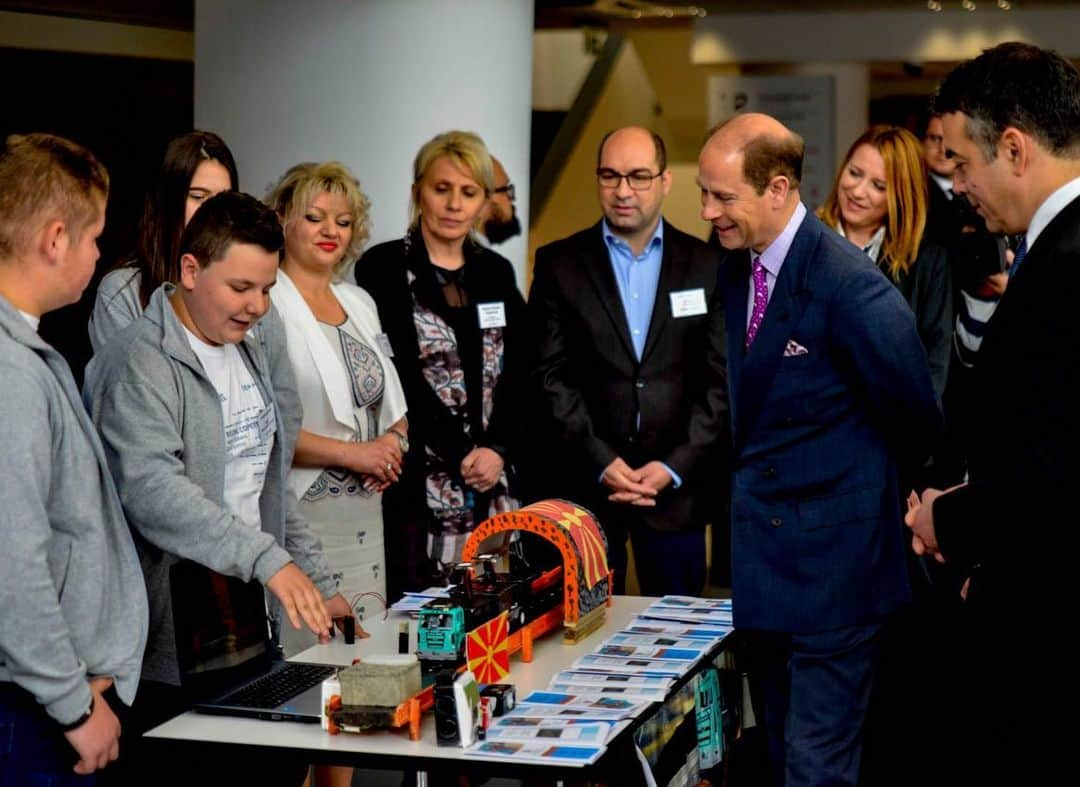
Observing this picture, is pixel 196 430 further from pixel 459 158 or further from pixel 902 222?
pixel 902 222

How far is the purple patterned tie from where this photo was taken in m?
3.34

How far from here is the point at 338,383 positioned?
13.5ft

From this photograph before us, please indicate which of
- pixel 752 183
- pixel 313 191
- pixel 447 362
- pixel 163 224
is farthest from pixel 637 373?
pixel 163 224

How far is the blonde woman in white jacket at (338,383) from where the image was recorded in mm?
4035

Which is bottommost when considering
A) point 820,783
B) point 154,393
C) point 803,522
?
point 820,783

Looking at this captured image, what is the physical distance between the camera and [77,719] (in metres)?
2.49

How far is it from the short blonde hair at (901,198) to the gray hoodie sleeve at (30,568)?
3.07m

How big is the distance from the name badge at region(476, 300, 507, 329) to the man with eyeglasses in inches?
21.9

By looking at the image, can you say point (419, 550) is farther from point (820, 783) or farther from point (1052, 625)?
point (1052, 625)

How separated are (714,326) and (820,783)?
1.85 m

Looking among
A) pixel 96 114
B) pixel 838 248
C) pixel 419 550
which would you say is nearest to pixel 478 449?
pixel 419 550

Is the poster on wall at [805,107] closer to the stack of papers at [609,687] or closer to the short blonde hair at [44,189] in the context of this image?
the stack of papers at [609,687]

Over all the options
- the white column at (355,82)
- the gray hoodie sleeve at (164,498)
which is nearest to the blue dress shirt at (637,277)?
the white column at (355,82)

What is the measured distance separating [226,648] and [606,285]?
2065 millimetres
